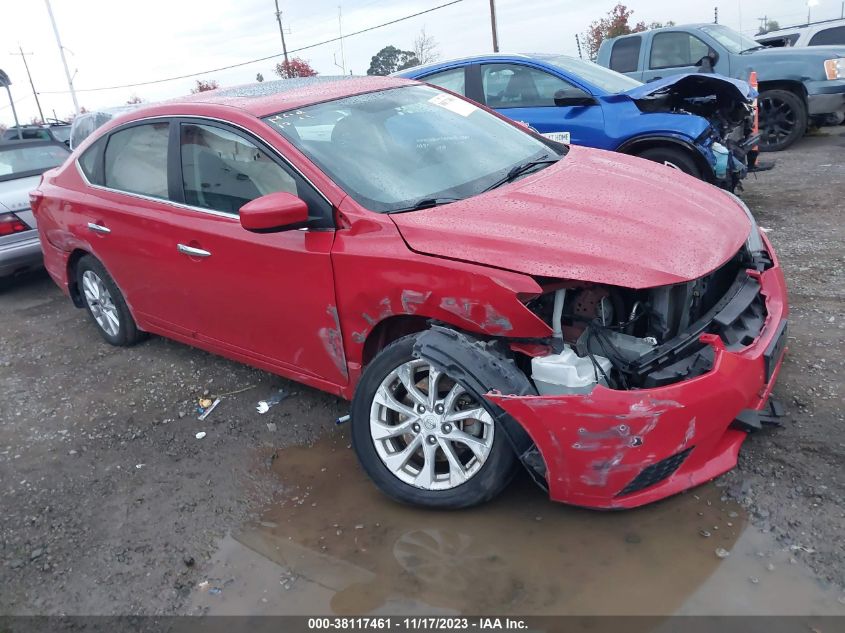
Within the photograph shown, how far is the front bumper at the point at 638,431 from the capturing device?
2.39 m

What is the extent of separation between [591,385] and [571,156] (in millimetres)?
1793

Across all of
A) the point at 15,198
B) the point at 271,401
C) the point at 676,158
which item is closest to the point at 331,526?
the point at 271,401

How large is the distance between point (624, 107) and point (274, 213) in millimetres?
4647

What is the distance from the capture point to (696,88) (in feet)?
21.6

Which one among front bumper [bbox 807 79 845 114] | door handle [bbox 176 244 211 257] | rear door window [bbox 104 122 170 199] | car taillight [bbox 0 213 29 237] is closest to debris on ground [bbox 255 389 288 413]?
door handle [bbox 176 244 211 257]

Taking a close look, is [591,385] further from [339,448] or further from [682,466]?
[339,448]

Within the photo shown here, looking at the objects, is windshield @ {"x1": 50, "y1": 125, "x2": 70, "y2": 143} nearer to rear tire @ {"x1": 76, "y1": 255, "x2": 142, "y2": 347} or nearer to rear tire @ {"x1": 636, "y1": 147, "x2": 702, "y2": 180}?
rear tire @ {"x1": 76, "y1": 255, "x2": 142, "y2": 347}

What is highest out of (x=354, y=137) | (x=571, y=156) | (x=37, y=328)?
(x=354, y=137)

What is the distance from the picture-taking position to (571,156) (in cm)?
Answer: 387

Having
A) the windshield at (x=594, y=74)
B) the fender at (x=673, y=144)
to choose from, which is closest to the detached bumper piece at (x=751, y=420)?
the fender at (x=673, y=144)

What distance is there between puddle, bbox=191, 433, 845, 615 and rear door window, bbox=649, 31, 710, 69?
30.8 feet

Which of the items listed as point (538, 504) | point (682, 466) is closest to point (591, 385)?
point (682, 466)

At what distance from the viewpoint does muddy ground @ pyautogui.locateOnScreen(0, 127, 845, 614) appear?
2436 millimetres

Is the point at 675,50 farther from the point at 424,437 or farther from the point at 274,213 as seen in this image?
the point at 424,437
